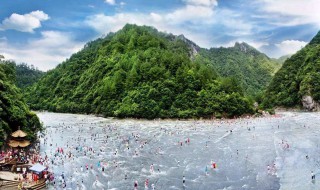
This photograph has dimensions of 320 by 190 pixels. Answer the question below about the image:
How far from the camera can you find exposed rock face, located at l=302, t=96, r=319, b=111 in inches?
6117

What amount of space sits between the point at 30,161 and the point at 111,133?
3591 cm

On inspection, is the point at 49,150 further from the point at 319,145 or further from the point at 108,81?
the point at 108,81

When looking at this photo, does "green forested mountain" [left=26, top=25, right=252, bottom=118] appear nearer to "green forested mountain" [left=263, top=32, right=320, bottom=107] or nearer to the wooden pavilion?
"green forested mountain" [left=263, top=32, right=320, bottom=107]

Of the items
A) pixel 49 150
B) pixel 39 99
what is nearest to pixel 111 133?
pixel 49 150

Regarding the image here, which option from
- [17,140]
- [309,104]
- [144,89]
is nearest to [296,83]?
[309,104]

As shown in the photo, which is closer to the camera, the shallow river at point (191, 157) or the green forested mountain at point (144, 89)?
the shallow river at point (191, 157)

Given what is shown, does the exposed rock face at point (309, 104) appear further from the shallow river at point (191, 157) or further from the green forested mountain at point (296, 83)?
the shallow river at point (191, 157)

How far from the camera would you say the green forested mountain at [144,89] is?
13225cm

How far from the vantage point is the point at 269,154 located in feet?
211

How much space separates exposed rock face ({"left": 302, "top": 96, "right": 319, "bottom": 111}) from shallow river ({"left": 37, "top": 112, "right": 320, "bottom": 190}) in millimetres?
63528

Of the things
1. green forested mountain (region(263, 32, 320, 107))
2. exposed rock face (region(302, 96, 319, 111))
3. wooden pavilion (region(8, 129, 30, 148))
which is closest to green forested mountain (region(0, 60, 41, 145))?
wooden pavilion (region(8, 129, 30, 148))

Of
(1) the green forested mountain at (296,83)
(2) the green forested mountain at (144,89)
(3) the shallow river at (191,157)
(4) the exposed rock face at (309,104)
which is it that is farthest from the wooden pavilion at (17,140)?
(1) the green forested mountain at (296,83)

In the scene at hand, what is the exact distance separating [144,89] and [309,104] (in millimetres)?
74343

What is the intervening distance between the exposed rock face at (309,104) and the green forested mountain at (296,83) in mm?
1375
